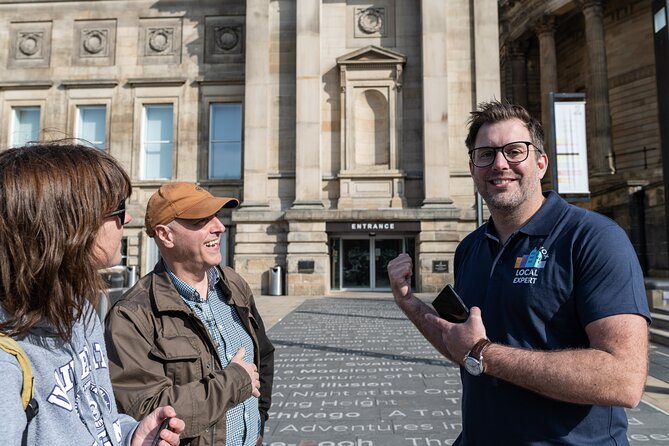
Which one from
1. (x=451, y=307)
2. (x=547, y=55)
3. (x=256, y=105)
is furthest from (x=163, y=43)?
(x=451, y=307)

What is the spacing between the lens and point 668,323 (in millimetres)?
9219

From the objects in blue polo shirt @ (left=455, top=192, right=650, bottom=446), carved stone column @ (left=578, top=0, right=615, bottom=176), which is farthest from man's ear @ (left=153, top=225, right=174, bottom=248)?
carved stone column @ (left=578, top=0, right=615, bottom=176)

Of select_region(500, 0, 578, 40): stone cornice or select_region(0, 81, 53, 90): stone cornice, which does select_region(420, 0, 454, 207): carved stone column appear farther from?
select_region(0, 81, 53, 90): stone cornice

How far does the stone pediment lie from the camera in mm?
19375

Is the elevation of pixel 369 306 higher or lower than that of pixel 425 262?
lower

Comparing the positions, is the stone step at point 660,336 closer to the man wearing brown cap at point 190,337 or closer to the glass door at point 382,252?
the man wearing brown cap at point 190,337

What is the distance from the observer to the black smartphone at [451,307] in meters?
1.87

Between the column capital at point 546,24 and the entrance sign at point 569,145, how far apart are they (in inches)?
957

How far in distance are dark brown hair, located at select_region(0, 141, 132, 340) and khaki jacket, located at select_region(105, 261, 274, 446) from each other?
0.77 m

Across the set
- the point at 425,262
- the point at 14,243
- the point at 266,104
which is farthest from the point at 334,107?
the point at 14,243

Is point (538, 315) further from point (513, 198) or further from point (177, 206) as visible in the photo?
point (177, 206)

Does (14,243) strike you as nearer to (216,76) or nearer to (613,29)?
(216,76)

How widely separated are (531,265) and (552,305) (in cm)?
17

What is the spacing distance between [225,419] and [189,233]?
93 cm
